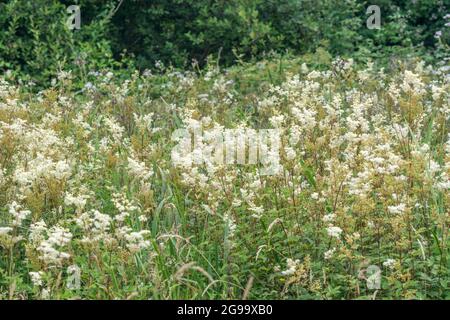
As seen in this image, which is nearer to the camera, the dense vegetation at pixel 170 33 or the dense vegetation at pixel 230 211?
the dense vegetation at pixel 230 211

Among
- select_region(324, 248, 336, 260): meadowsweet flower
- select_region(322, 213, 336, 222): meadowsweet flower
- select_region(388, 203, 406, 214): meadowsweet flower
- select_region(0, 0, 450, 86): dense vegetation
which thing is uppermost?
select_region(0, 0, 450, 86): dense vegetation

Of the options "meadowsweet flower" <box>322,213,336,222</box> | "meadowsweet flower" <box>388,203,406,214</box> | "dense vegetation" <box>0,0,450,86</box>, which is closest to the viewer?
"meadowsweet flower" <box>388,203,406,214</box>

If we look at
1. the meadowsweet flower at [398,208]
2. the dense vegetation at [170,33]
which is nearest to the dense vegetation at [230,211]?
the meadowsweet flower at [398,208]

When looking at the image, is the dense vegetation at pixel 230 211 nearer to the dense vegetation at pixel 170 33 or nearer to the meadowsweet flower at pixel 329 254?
the meadowsweet flower at pixel 329 254

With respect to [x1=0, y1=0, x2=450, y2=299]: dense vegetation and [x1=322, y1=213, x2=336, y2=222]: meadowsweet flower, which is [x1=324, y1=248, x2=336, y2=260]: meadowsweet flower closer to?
[x1=0, y1=0, x2=450, y2=299]: dense vegetation

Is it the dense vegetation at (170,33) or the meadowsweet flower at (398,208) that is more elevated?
the dense vegetation at (170,33)

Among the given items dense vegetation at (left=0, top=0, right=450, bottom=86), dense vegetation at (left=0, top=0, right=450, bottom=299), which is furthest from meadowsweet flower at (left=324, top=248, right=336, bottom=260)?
dense vegetation at (left=0, top=0, right=450, bottom=86)

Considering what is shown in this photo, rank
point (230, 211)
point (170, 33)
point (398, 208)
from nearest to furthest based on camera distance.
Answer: point (398, 208), point (230, 211), point (170, 33)

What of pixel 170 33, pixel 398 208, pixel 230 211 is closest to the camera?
pixel 398 208

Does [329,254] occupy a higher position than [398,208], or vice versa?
[398,208]

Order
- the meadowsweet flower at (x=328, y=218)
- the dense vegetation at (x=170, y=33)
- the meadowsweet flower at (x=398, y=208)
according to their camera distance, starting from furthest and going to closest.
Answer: the dense vegetation at (x=170, y=33) < the meadowsweet flower at (x=328, y=218) < the meadowsweet flower at (x=398, y=208)

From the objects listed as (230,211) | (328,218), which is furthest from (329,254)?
(230,211)

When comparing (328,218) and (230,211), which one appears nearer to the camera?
(328,218)

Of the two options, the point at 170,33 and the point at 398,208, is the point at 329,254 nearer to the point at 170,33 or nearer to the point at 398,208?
the point at 398,208
